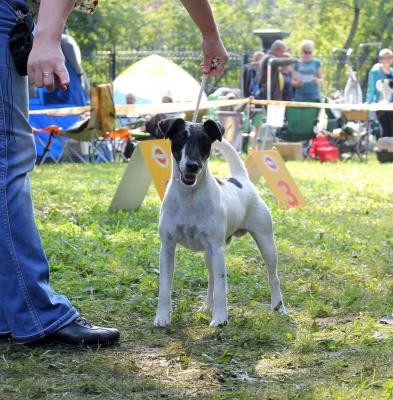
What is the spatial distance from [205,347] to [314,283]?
1.55 meters

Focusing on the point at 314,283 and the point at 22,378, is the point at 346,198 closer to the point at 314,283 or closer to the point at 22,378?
the point at 314,283

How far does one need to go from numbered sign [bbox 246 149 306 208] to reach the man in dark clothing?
8.66 meters

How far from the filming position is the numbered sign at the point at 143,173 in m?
7.35

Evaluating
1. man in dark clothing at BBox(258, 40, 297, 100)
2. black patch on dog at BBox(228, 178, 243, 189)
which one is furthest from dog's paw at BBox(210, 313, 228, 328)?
man in dark clothing at BBox(258, 40, 297, 100)

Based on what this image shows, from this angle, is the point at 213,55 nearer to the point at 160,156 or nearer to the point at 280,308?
the point at 280,308

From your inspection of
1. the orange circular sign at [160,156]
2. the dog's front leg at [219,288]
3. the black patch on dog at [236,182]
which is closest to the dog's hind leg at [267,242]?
the black patch on dog at [236,182]

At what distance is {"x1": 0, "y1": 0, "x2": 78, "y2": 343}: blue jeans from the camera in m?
3.26

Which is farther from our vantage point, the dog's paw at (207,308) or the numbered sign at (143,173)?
the numbered sign at (143,173)

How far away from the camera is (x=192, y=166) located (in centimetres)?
387

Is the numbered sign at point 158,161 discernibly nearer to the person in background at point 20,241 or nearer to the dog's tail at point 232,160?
the dog's tail at point 232,160

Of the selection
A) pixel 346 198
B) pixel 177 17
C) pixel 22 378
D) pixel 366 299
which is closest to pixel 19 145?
pixel 22 378

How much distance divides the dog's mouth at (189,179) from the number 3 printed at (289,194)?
180 inches

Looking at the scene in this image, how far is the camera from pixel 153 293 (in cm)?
471

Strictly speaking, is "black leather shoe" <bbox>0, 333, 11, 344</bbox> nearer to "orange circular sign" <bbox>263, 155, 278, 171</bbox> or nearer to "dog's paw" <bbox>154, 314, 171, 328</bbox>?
"dog's paw" <bbox>154, 314, 171, 328</bbox>
